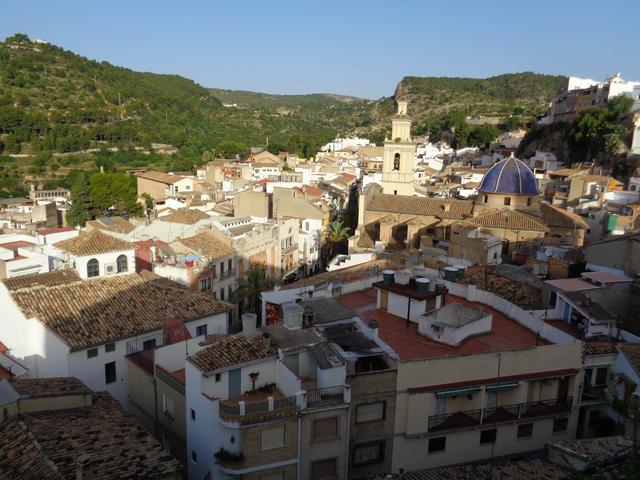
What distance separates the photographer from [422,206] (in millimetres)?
38500

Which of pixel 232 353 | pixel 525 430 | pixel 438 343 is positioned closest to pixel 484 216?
pixel 438 343

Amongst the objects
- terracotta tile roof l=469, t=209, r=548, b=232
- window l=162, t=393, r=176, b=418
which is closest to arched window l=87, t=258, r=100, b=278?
window l=162, t=393, r=176, b=418

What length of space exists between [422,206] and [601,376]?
24.9 meters

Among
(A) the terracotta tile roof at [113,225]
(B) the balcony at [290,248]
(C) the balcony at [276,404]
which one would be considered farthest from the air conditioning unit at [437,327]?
(A) the terracotta tile roof at [113,225]

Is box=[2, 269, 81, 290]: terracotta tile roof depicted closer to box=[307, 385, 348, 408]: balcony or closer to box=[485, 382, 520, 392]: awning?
box=[307, 385, 348, 408]: balcony

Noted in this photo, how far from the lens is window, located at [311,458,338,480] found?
40.8ft

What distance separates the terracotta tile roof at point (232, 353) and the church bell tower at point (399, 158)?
32597 millimetres

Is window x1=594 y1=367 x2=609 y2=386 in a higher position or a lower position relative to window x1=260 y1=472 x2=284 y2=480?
higher

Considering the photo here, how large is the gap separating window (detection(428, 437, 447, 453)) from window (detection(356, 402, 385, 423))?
1570mm

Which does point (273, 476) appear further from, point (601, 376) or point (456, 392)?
point (601, 376)

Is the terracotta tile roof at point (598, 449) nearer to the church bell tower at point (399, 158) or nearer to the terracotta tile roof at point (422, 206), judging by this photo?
the terracotta tile roof at point (422, 206)

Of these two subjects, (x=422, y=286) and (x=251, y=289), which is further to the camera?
(x=251, y=289)

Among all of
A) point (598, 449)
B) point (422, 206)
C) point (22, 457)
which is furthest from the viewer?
point (422, 206)

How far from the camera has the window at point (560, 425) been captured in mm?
14159
